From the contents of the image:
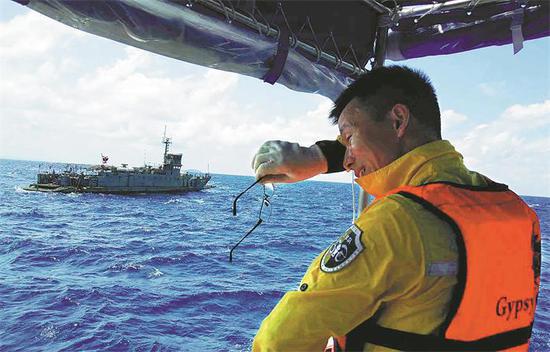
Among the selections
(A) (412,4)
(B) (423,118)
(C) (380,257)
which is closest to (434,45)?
(A) (412,4)

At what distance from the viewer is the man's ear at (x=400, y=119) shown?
4.10 feet

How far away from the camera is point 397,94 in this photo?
1297 millimetres

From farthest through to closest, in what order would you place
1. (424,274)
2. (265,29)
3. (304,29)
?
(304,29) → (265,29) → (424,274)

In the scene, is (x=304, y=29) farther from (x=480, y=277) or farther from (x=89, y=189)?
(x=89, y=189)

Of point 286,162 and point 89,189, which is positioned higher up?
point 286,162

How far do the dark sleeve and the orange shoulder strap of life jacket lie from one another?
91 centimetres

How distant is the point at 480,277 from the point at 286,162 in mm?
964

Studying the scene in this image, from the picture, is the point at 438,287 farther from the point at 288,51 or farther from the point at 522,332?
the point at 288,51

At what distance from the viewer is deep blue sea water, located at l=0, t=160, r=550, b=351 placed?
450 inches

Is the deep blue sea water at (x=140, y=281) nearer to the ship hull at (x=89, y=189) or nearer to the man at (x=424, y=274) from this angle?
the man at (x=424, y=274)

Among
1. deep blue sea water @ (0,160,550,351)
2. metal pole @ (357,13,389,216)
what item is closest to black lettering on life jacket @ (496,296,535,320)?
metal pole @ (357,13,389,216)

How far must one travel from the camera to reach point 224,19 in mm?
2443

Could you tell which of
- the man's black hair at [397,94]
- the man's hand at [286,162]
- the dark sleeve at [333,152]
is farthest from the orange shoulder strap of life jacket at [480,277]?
the dark sleeve at [333,152]

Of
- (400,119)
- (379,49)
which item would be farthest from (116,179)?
(400,119)
